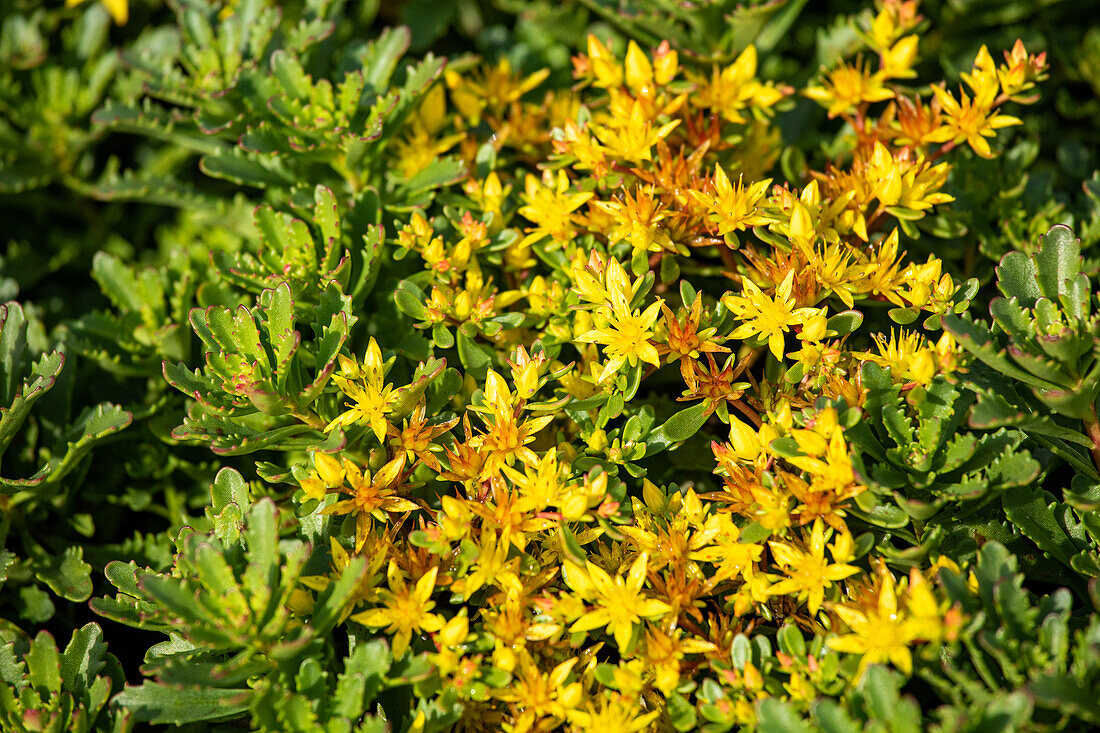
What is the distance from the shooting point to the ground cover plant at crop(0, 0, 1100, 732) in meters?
1.37

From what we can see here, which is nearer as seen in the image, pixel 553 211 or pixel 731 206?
pixel 731 206

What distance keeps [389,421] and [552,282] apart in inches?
17.2

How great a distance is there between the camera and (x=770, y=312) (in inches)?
59.5

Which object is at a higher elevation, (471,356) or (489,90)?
(489,90)

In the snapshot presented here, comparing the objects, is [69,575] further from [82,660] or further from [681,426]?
[681,426]

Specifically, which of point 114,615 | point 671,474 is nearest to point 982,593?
point 671,474

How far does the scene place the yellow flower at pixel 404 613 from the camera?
1424mm

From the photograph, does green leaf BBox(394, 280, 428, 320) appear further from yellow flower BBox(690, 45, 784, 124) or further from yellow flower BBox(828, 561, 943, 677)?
yellow flower BBox(828, 561, 943, 677)

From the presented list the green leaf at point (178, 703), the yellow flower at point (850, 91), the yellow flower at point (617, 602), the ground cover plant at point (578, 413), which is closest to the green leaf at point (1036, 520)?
the ground cover plant at point (578, 413)

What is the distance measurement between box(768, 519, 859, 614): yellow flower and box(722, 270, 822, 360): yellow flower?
1.02ft

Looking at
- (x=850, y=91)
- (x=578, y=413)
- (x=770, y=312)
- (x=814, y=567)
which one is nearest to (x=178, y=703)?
(x=578, y=413)

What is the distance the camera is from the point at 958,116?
1.75 meters

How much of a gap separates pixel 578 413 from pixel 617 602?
0.35 metres

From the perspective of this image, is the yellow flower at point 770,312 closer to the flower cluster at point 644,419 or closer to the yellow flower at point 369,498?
the flower cluster at point 644,419
